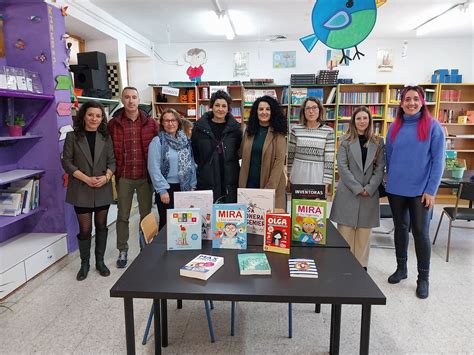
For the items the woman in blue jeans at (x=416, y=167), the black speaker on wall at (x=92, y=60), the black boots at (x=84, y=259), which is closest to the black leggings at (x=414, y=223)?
the woman in blue jeans at (x=416, y=167)

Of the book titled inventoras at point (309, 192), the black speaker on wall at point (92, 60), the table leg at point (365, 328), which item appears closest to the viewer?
the table leg at point (365, 328)

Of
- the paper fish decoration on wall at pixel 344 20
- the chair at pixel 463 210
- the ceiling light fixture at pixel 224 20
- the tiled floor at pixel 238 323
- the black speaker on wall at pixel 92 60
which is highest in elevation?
the ceiling light fixture at pixel 224 20

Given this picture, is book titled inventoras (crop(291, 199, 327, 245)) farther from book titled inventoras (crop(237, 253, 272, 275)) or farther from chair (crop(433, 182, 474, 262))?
chair (crop(433, 182, 474, 262))

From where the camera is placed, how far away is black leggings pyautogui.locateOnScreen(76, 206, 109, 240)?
117 inches

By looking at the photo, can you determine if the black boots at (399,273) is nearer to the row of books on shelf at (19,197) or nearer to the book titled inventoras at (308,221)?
the book titled inventoras at (308,221)

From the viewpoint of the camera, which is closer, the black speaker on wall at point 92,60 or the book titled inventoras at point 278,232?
the book titled inventoras at point 278,232

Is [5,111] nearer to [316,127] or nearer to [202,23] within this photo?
[316,127]

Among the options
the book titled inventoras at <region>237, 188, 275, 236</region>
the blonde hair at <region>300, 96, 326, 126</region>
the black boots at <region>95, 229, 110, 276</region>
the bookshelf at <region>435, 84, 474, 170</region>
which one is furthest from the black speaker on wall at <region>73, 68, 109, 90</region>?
the bookshelf at <region>435, 84, 474, 170</region>

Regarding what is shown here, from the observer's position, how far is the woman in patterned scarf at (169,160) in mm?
2836

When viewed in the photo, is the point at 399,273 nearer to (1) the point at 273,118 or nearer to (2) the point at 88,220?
(1) the point at 273,118

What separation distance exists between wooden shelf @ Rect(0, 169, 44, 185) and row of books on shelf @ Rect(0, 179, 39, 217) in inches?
3.3

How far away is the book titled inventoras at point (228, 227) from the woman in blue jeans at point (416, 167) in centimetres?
154

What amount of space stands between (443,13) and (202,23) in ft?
11.5

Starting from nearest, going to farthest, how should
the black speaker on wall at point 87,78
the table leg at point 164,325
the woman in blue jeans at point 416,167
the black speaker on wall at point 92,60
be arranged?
the table leg at point 164,325
the woman in blue jeans at point 416,167
the black speaker on wall at point 87,78
the black speaker on wall at point 92,60
